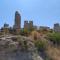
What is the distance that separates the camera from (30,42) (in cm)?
1572

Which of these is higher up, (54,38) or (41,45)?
(54,38)

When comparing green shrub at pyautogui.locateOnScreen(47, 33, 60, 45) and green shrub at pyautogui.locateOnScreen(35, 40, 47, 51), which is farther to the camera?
green shrub at pyautogui.locateOnScreen(47, 33, 60, 45)

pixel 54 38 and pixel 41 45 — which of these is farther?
pixel 54 38

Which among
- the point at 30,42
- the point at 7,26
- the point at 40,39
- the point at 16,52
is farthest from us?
the point at 7,26

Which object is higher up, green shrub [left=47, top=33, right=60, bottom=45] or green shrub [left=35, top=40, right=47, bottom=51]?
green shrub [left=47, top=33, right=60, bottom=45]

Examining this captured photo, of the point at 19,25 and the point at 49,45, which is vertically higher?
the point at 19,25

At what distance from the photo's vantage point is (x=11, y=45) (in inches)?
585

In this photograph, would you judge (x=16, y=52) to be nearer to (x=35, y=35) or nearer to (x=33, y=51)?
(x=33, y=51)

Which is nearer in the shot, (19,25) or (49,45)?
(49,45)

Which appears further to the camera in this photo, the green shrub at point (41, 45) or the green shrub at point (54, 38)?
the green shrub at point (54, 38)

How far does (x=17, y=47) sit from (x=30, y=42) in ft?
3.61

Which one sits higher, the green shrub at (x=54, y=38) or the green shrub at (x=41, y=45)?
the green shrub at (x=54, y=38)

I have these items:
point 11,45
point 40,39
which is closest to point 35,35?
point 40,39

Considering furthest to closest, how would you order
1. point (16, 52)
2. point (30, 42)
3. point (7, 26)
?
point (7, 26)
point (30, 42)
point (16, 52)
